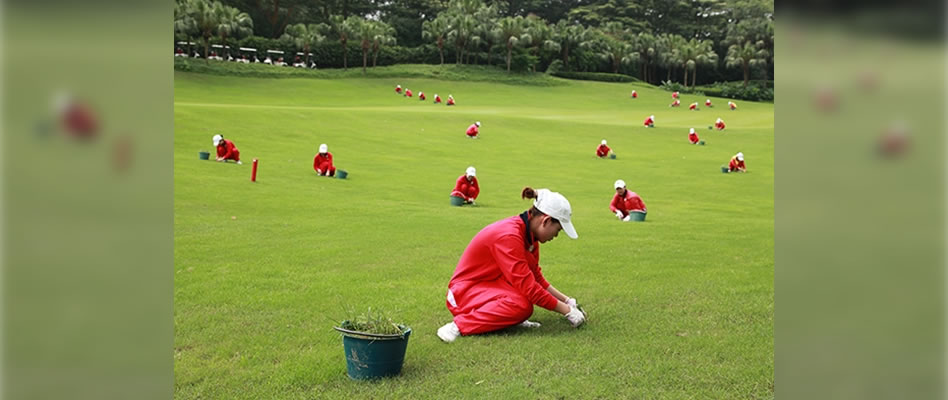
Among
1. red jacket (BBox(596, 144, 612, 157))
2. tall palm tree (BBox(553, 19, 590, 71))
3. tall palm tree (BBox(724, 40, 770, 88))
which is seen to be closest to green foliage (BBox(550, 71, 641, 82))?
tall palm tree (BBox(553, 19, 590, 71))

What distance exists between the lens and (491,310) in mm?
7367

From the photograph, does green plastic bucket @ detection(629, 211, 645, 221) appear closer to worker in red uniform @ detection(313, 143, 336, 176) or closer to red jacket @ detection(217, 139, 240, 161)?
worker in red uniform @ detection(313, 143, 336, 176)

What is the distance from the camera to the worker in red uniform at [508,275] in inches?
283

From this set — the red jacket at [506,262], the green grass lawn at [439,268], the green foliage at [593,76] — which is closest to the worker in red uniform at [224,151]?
Answer: the green grass lawn at [439,268]

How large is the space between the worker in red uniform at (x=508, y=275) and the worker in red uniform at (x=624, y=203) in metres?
10.1

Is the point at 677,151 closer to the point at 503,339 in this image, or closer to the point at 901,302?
the point at 503,339

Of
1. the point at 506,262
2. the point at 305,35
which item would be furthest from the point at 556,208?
the point at 305,35

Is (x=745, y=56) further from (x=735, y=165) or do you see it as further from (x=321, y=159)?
(x=321, y=159)

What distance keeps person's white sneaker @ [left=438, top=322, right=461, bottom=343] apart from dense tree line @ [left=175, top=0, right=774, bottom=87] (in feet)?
200

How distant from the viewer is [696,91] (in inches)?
2928

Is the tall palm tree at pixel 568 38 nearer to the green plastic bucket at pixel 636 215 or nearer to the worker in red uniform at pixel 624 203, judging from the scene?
the worker in red uniform at pixel 624 203

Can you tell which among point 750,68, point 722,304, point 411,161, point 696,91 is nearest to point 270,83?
point 411,161

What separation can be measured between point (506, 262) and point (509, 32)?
6869cm

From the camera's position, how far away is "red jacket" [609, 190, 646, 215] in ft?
57.6
